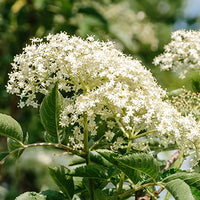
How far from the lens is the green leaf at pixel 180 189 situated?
24.2 inches

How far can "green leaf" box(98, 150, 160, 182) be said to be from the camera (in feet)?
2.06

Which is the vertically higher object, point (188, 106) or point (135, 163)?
point (188, 106)

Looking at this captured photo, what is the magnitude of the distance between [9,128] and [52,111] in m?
0.11

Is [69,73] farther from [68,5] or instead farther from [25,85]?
[68,5]

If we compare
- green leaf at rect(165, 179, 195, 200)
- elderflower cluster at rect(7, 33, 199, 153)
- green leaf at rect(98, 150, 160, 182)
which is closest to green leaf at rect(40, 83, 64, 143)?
elderflower cluster at rect(7, 33, 199, 153)

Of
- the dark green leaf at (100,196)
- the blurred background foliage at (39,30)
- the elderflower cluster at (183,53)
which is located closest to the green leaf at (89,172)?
the dark green leaf at (100,196)

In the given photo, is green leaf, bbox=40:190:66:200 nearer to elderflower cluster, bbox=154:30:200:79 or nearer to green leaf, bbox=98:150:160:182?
green leaf, bbox=98:150:160:182

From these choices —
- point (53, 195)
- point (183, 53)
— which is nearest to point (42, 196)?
point (53, 195)

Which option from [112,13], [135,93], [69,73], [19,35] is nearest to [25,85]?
[69,73]

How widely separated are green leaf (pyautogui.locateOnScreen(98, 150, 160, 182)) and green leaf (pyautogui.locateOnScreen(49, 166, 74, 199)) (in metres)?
0.13

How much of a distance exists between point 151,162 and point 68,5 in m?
1.17

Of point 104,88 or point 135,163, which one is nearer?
point 135,163

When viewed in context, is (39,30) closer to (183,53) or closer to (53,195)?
(183,53)

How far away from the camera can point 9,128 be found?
2.48ft
